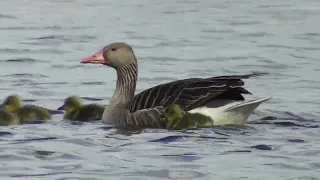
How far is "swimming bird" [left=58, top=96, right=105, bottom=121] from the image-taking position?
1468 cm

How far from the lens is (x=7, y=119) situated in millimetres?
13938

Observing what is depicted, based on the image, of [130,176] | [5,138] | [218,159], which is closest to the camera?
[130,176]

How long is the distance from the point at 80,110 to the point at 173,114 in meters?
1.50

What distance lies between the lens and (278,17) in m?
27.5

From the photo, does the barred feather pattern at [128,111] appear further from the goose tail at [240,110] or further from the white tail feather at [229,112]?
the goose tail at [240,110]

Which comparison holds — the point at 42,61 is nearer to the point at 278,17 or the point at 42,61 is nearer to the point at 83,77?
the point at 83,77

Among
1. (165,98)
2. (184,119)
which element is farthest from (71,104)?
(184,119)

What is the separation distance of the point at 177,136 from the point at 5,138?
1.95 m

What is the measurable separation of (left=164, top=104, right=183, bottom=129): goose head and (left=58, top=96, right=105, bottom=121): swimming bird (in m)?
1.35

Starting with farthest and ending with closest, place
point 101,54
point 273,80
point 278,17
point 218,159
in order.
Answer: point 278,17 < point 273,80 < point 101,54 < point 218,159

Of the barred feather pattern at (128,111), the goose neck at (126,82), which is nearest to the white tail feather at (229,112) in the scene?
the barred feather pattern at (128,111)

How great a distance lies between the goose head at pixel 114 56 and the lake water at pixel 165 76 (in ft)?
3.07

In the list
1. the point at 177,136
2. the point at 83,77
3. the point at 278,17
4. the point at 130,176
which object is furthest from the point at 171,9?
the point at 130,176

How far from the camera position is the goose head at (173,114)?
13734mm
